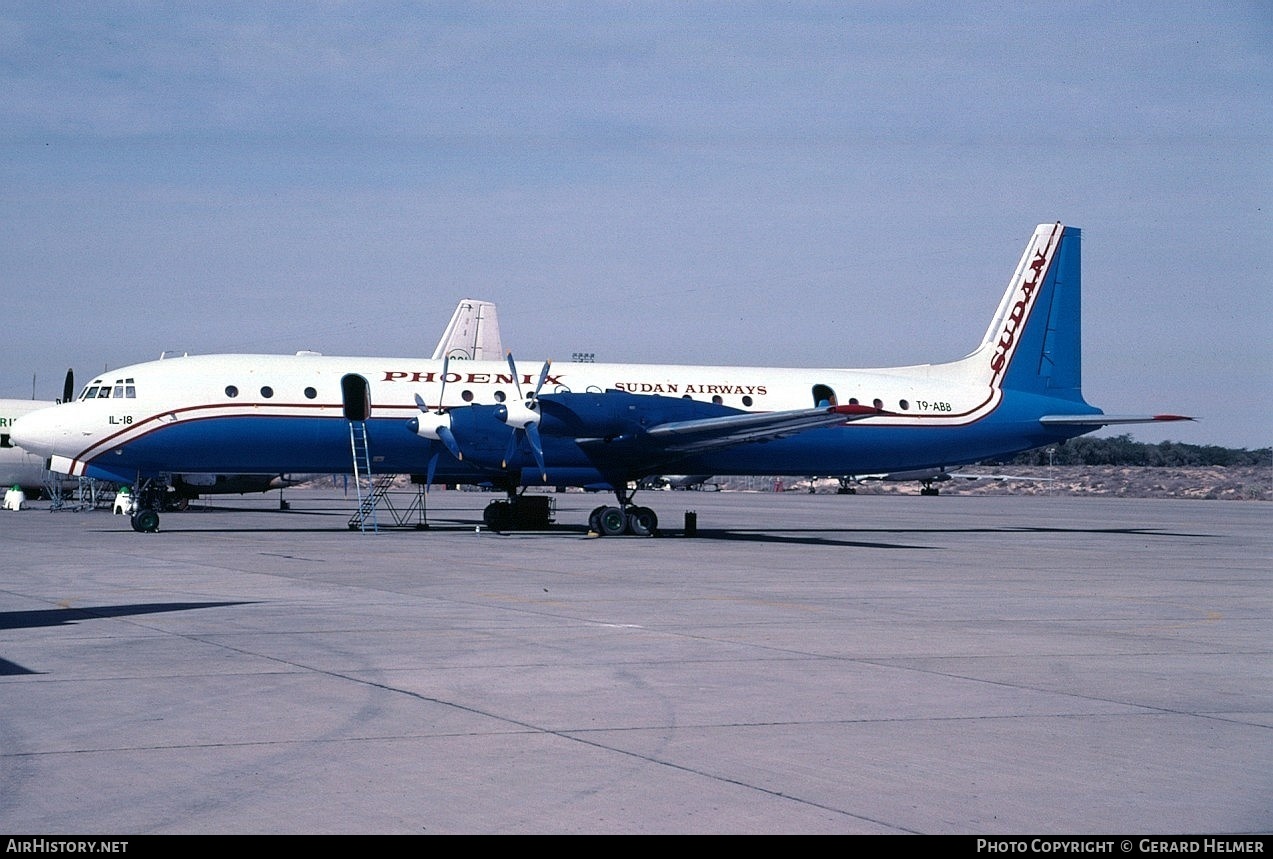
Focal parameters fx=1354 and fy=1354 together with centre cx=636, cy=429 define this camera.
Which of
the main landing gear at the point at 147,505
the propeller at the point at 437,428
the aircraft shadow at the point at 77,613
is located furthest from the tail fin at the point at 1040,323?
the aircraft shadow at the point at 77,613

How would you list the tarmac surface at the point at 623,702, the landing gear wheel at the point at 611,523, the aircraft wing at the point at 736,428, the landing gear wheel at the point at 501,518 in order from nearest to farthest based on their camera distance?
1. the tarmac surface at the point at 623,702
2. the aircraft wing at the point at 736,428
3. the landing gear wheel at the point at 611,523
4. the landing gear wheel at the point at 501,518

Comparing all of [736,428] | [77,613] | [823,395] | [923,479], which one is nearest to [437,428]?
[736,428]

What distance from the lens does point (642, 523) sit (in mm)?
33375

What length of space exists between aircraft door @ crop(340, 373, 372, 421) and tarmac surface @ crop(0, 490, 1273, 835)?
35.2 feet

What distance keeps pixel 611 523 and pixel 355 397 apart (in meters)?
6.91

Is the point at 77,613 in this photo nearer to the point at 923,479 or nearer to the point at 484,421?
the point at 484,421

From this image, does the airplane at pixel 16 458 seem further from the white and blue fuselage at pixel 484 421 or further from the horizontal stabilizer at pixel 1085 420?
the horizontal stabilizer at pixel 1085 420

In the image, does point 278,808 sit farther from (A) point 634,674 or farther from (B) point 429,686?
(A) point 634,674

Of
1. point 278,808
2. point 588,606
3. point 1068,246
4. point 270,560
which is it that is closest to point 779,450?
point 1068,246

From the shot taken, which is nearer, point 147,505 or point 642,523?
point 147,505

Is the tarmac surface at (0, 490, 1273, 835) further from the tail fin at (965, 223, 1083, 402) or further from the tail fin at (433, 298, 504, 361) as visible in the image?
the tail fin at (433, 298, 504, 361)

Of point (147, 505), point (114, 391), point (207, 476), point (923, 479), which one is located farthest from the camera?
point (923, 479)

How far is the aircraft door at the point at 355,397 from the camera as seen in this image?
32656 mm

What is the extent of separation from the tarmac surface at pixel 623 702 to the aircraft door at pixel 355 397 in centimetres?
1074
